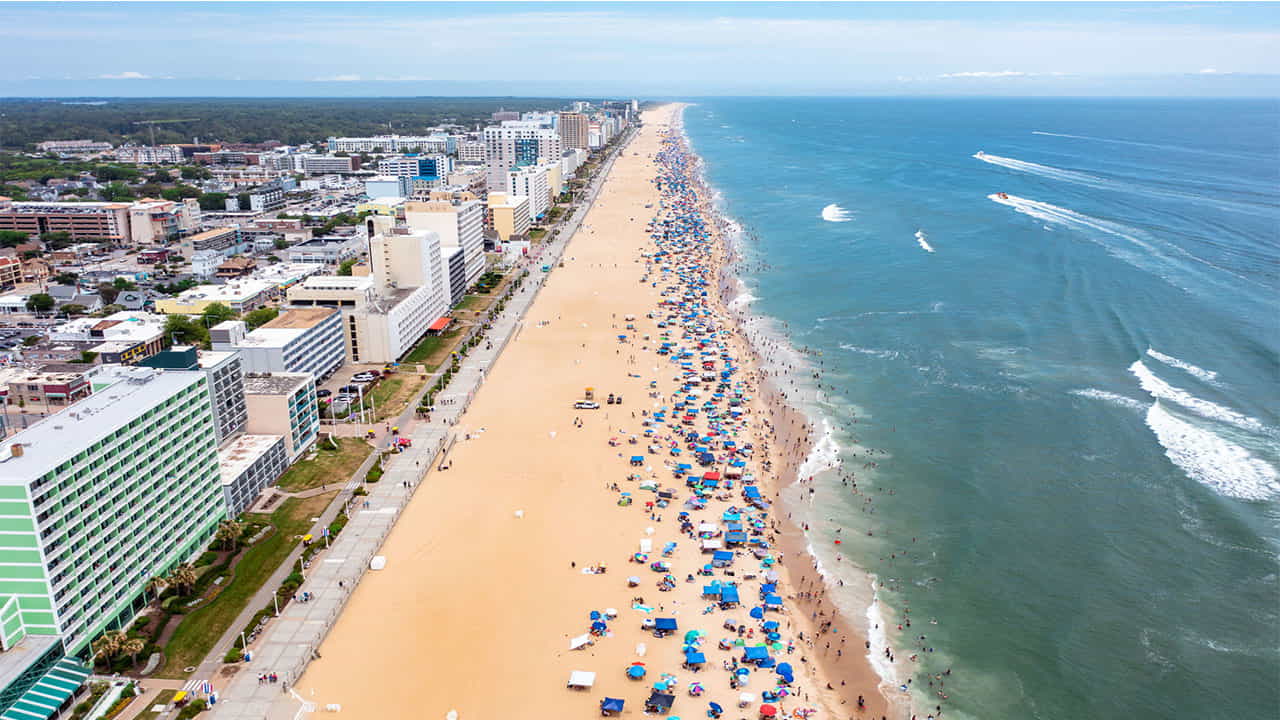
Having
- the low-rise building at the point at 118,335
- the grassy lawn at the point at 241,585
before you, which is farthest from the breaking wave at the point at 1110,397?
the low-rise building at the point at 118,335

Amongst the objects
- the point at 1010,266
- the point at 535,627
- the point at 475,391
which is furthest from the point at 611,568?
the point at 1010,266

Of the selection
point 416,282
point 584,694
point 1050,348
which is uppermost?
point 416,282

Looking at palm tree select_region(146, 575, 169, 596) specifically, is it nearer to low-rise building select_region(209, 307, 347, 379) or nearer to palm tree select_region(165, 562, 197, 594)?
palm tree select_region(165, 562, 197, 594)

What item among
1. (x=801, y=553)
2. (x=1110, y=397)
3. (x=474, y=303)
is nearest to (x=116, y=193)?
(x=474, y=303)

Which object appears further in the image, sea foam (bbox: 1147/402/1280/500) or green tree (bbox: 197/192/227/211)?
green tree (bbox: 197/192/227/211)

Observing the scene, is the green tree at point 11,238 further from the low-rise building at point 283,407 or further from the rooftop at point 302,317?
the low-rise building at point 283,407

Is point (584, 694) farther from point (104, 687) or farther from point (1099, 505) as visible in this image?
point (1099, 505)

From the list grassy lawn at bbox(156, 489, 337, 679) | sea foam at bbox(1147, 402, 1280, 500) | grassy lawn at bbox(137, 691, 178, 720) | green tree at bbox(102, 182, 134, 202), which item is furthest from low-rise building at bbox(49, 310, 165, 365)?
green tree at bbox(102, 182, 134, 202)

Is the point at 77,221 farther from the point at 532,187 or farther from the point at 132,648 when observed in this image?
the point at 132,648
